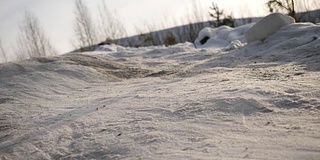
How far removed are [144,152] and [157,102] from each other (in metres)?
0.93

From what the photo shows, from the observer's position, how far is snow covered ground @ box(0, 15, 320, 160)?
5.95ft

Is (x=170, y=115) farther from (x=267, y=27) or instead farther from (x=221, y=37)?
(x=221, y=37)

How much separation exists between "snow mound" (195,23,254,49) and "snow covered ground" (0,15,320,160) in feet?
14.3

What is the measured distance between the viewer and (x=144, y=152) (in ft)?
6.01

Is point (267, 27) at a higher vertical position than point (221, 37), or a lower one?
higher

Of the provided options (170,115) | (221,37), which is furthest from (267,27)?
(170,115)

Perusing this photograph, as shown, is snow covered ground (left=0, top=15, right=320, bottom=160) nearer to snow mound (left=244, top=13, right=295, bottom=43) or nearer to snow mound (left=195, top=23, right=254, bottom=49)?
snow mound (left=244, top=13, right=295, bottom=43)

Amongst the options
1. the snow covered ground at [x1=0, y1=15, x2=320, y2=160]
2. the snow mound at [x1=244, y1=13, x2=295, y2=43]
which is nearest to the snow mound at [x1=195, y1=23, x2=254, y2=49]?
the snow mound at [x1=244, y1=13, x2=295, y2=43]

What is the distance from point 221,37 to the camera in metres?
9.56

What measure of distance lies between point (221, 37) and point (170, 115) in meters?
7.55

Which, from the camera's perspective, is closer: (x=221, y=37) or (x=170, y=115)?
(x=170, y=115)

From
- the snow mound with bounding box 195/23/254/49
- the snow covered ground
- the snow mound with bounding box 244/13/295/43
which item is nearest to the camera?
the snow covered ground

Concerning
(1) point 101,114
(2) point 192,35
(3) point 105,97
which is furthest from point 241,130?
(2) point 192,35

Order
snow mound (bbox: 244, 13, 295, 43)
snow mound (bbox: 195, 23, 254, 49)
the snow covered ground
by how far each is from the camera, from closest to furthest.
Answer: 1. the snow covered ground
2. snow mound (bbox: 244, 13, 295, 43)
3. snow mound (bbox: 195, 23, 254, 49)
